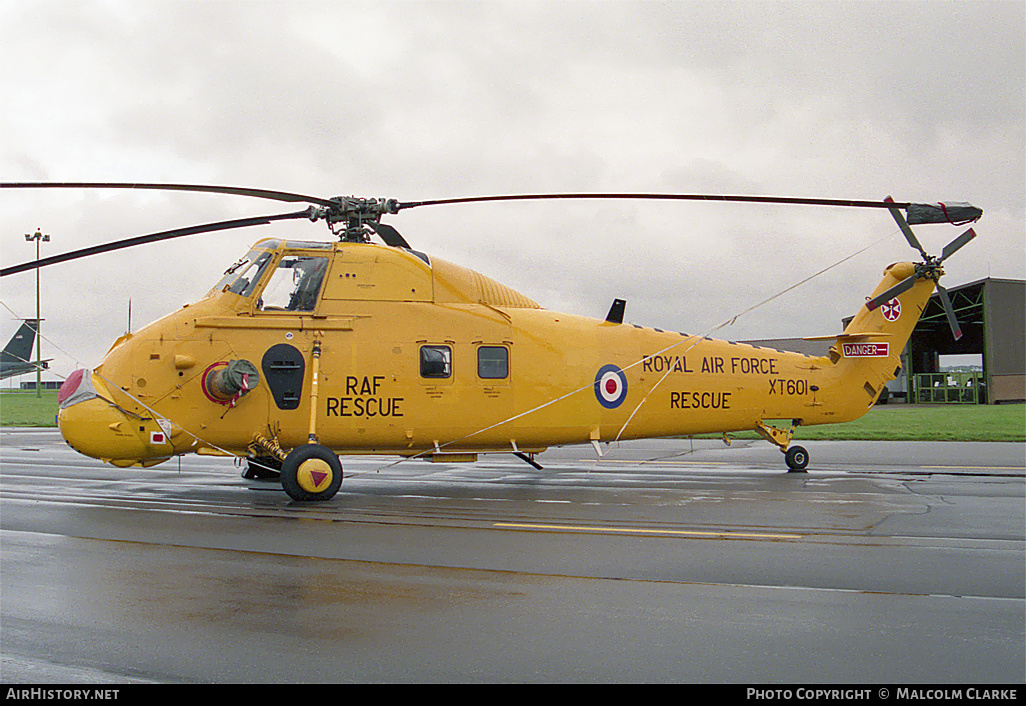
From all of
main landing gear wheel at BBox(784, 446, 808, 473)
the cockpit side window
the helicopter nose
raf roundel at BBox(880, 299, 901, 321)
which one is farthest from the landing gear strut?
the helicopter nose

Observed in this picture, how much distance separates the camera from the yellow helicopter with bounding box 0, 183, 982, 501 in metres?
11.0

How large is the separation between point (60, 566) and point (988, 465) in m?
16.4

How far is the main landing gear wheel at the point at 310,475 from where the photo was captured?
1033 cm

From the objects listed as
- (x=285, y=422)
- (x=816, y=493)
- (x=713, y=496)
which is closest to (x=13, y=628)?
(x=285, y=422)

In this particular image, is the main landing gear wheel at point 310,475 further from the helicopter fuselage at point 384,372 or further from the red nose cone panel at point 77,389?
the red nose cone panel at point 77,389

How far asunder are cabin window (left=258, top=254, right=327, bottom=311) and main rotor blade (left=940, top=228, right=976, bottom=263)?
39.4 feet

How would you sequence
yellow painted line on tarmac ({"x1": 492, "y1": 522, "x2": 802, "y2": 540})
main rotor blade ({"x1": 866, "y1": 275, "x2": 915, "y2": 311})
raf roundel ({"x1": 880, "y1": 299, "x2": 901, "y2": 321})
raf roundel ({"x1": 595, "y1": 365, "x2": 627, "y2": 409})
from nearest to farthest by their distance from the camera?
1. yellow painted line on tarmac ({"x1": 492, "y1": 522, "x2": 802, "y2": 540})
2. raf roundel ({"x1": 595, "y1": 365, "x2": 627, "y2": 409})
3. main rotor blade ({"x1": 866, "y1": 275, "x2": 915, "y2": 311})
4. raf roundel ({"x1": 880, "y1": 299, "x2": 901, "y2": 321})

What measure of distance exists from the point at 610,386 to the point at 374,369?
4.24 m

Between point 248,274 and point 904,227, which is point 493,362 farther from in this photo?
point 904,227

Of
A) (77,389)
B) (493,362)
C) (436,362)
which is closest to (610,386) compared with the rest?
(493,362)

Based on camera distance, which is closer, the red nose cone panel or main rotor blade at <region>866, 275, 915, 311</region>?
the red nose cone panel

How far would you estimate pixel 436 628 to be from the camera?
190 inches

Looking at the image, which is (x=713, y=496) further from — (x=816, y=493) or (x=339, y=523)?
(x=339, y=523)

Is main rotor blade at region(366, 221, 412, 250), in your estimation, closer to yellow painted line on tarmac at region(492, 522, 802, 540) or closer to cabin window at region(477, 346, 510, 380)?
cabin window at region(477, 346, 510, 380)
